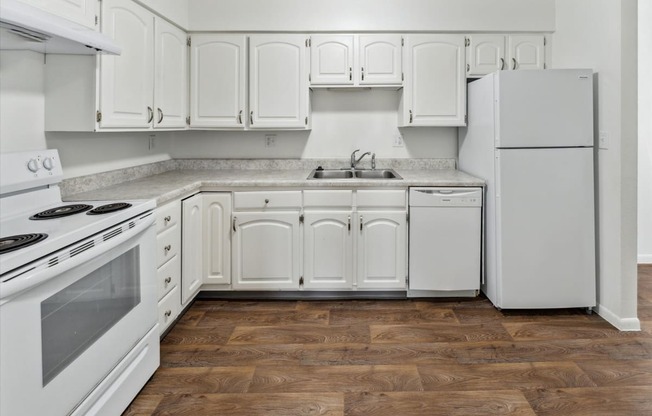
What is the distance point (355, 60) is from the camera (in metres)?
3.51

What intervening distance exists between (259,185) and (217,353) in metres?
1.20

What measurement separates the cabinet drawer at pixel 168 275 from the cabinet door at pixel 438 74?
2.12m

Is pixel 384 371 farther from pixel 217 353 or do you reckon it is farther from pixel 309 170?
pixel 309 170

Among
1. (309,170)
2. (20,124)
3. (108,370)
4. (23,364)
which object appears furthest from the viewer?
(309,170)

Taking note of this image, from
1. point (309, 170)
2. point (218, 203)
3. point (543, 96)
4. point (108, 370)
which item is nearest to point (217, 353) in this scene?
point (108, 370)

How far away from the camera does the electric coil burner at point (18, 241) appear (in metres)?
1.30

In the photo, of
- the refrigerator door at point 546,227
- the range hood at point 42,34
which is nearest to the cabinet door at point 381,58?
the refrigerator door at point 546,227

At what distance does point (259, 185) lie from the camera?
10.5 ft

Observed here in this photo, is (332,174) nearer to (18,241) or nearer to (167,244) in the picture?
(167,244)

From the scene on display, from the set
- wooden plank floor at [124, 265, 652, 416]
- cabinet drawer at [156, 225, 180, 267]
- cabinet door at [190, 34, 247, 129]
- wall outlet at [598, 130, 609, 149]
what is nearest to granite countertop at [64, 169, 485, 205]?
cabinet drawer at [156, 225, 180, 267]

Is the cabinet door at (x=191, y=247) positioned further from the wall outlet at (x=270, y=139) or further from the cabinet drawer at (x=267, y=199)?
the wall outlet at (x=270, y=139)

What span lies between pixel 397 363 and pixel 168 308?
4.36ft

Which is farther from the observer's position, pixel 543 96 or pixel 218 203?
pixel 218 203

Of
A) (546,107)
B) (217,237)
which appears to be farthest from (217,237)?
(546,107)
